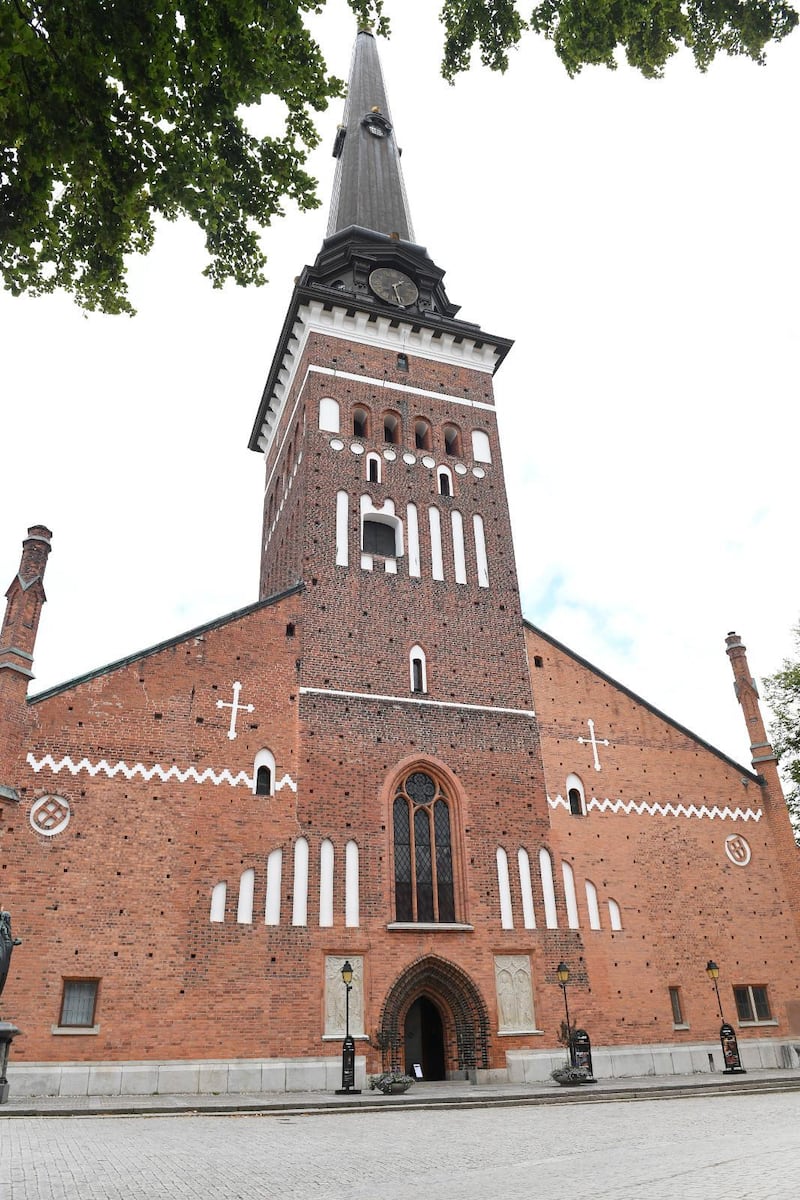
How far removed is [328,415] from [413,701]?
8.60 meters

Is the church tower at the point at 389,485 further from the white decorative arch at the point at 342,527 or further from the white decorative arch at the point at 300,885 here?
the white decorative arch at the point at 300,885

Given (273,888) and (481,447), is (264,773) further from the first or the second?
(481,447)

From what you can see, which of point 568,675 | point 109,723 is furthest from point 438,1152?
point 568,675

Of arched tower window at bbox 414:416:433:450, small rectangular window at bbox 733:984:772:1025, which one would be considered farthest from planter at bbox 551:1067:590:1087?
arched tower window at bbox 414:416:433:450

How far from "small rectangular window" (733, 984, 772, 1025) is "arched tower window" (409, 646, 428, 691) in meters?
10.4

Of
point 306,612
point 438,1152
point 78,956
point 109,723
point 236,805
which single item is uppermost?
point 306,612

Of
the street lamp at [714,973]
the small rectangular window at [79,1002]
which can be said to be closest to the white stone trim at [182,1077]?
the small rectangular window at [79,1002]

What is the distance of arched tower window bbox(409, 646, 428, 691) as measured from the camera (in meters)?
20.2

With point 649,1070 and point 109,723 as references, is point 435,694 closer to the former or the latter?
point 109,723

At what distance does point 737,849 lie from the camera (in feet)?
70.3

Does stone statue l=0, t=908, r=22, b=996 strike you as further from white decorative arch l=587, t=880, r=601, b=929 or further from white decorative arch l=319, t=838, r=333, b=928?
white decorative arch l=587, t=880, r=601, b=929

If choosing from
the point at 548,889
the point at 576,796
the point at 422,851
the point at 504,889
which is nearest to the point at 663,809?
the point at 576,796

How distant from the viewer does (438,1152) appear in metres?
8.18

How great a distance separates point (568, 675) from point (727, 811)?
547 centimetres
